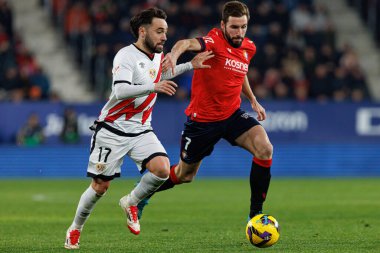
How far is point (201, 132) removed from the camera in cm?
1117

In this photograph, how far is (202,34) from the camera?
25109 mm

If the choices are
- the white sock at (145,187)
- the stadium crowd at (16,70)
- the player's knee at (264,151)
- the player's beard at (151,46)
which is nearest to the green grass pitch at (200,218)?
the white sock at (145,187)

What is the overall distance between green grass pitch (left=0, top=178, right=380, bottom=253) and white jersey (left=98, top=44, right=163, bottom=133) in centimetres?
123

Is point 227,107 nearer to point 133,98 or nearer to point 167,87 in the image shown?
point 133,98

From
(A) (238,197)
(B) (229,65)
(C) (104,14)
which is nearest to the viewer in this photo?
(B) (229,65)

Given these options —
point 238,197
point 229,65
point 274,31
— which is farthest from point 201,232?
point 274,31

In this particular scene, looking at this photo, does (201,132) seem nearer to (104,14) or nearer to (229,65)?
(229,65)

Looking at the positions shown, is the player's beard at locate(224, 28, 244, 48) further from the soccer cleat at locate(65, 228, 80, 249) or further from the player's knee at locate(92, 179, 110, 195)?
the soccer cleat at locate(65, 228, 80, 249)

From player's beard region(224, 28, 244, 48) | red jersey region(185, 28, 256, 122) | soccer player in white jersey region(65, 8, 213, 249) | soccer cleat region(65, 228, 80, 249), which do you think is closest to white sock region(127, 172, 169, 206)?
soccer player in white jersey region(65, 8, 213, 249)

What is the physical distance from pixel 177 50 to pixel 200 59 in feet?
1.24

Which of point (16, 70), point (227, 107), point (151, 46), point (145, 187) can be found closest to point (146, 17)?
point (151, 46)

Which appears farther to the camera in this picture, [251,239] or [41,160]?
[41,160]

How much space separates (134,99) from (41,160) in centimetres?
1406

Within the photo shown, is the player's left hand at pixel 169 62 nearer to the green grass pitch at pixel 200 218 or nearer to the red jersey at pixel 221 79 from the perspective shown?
the red jersey at pixel 221 79
